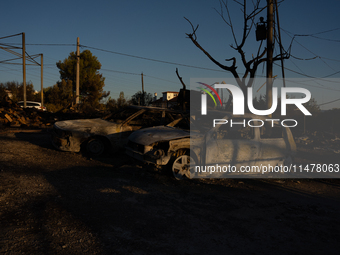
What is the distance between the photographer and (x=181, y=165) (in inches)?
247

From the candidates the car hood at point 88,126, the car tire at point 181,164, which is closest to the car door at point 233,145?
the car tire at point 181,164

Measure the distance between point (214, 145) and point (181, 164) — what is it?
34.4 inches

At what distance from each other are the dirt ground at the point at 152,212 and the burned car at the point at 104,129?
872mm

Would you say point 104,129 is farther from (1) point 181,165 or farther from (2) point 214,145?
(2) point 214,145

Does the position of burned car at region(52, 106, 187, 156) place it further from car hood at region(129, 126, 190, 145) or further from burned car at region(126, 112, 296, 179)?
burned car at region(126, 112, 296, 179)

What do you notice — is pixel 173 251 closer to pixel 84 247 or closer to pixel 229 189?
pixel 84 247

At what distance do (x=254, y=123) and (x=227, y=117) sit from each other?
720 mm

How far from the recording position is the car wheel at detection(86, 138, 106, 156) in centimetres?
797

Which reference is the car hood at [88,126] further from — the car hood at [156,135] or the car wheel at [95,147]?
the car hood at [156,135]

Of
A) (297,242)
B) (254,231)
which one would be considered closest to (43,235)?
(254,231)

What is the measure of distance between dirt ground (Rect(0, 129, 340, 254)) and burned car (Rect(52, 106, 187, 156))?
87cm

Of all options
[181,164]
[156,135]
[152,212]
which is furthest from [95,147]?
[152,212]

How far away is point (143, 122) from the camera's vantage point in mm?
8391

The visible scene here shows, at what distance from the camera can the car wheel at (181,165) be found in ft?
20.3
